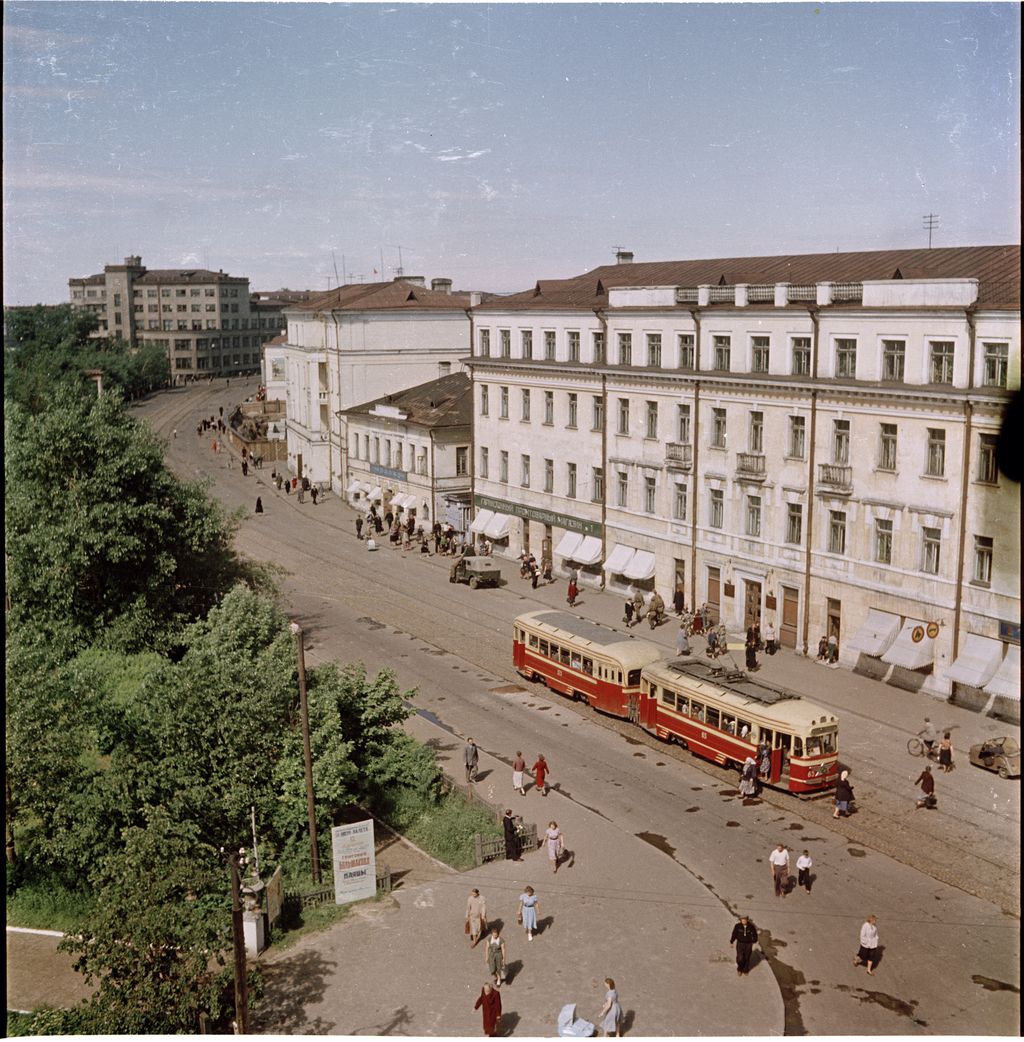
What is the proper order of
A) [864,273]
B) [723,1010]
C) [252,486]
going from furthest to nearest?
[252,486] → [864,273] → [723,1010]

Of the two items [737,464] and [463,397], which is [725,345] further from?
[463,397]

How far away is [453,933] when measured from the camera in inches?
939

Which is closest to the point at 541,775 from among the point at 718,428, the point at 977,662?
the point at 977,662

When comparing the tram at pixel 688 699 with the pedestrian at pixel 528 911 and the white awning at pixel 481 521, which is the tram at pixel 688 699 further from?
the white awning at pixel 481 521

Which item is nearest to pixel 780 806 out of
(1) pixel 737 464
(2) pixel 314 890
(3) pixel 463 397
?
(2) pixel 314 890

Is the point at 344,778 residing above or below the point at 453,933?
above

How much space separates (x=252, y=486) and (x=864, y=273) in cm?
5053

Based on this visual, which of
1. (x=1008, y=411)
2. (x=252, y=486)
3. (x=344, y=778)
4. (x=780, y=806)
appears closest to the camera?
(x=344, y=778)

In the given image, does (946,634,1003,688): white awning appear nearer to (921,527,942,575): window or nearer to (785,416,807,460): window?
(921,527,942,575): window

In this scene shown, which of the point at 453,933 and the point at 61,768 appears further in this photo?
the point at 61,768

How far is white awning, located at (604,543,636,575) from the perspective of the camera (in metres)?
49.5

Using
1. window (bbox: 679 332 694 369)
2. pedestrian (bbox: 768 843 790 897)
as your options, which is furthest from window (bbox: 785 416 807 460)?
pedestrian (bbox: 768 843 790 897)

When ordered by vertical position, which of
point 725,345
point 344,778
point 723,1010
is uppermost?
point 725,345

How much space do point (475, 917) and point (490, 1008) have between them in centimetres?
305
